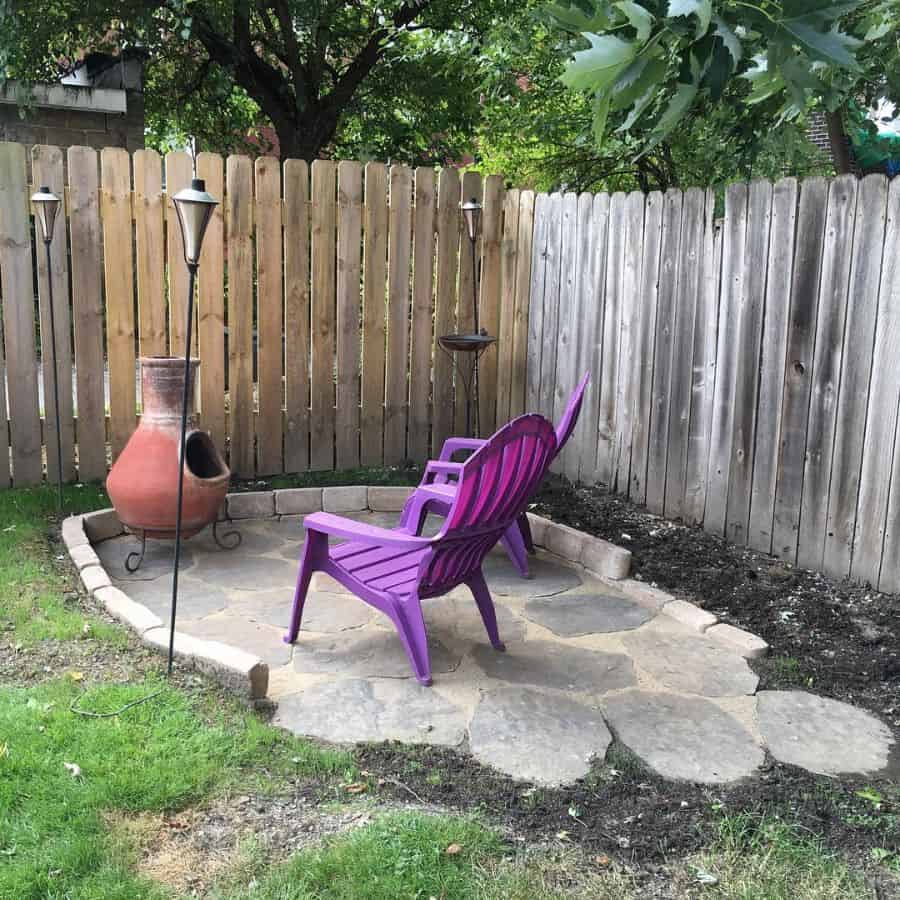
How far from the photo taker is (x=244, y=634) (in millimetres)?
3775

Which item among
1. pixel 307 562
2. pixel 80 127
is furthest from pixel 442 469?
pixel 80 127

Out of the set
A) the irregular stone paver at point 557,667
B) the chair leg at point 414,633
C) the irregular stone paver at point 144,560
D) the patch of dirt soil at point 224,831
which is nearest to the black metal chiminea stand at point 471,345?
the irregular stone paver at point 144,560

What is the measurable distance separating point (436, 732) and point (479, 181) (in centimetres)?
429

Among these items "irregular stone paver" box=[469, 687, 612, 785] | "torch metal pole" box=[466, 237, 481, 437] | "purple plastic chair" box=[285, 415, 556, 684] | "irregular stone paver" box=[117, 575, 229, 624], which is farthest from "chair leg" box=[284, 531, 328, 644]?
"torch metal pole" box=[466, 237, 481, 437]

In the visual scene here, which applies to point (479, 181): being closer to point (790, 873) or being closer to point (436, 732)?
point (436, 732)

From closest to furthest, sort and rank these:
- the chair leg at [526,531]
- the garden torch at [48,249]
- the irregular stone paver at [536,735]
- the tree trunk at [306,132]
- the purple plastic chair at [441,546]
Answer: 1. the irregular stone paver at [536,735]
2. the purple plastic chair at [441,546]
3. the garden torch at [48,249]
4. the chair leg at [526,531]
5. the tree trunk at [306,132]

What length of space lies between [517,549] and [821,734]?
1.91 meters

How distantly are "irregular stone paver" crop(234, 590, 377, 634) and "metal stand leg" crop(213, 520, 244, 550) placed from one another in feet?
2.31

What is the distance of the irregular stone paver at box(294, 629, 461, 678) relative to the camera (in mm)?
3438

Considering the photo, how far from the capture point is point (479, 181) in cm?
624

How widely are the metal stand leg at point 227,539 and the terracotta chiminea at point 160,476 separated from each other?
0.24 metres

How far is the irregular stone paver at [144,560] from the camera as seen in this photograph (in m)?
4.43

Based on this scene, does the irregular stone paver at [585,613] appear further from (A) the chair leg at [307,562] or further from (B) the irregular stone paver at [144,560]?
(B) the irregular stone paver at [144,560]

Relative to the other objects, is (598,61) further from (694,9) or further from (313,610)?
(313,610)
